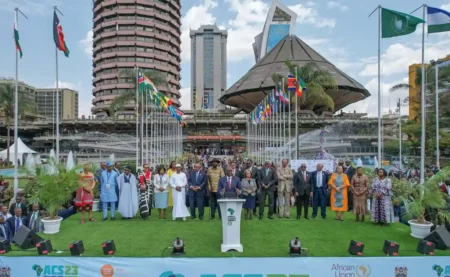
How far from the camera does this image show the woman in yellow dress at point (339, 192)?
33.5ft

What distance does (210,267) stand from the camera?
593 centimetres

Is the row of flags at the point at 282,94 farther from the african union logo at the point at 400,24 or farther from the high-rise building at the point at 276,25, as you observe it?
the high-rise building at the point at 276,25

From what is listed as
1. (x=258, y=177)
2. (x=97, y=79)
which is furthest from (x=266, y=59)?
(x=258, y=177)

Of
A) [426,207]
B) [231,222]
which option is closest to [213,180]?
[231,222]

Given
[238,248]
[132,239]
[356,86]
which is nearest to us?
[238,248]

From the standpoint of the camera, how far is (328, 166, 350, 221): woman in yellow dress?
10.2 m

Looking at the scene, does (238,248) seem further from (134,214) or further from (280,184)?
(134,214)

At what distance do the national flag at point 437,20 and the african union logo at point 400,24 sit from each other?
651 millimetres

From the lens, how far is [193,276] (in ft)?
19.3

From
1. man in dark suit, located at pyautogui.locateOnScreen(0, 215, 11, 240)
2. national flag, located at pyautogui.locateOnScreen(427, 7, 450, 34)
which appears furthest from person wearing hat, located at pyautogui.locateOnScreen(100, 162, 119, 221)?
national flag, located at pyautogui.locateOnScreen(427, 7, 450, 34)

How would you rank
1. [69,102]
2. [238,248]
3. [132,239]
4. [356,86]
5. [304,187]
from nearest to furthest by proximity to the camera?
1. [238,248]
2. [132,239]
3. [304,187]
4. [356,86]
5. [69,102]

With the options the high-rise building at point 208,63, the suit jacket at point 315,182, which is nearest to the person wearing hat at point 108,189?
the suit jacket at point 315,182

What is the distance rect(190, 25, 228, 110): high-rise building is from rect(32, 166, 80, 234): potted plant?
503ft

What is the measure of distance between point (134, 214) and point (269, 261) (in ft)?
18.4
